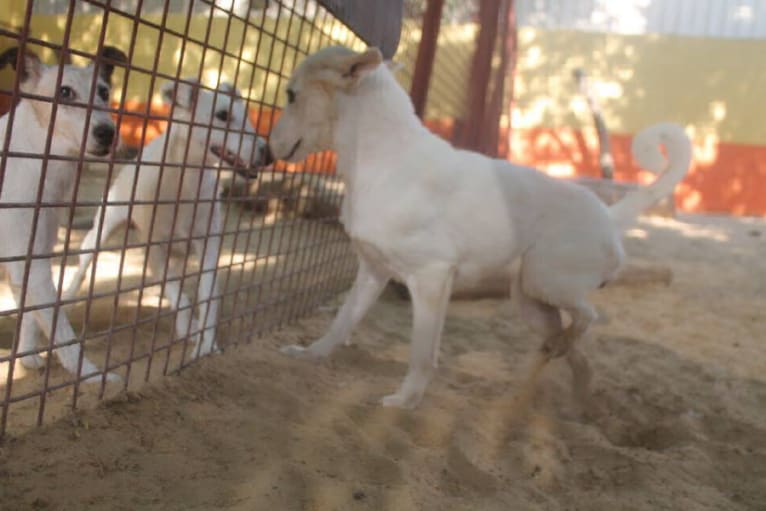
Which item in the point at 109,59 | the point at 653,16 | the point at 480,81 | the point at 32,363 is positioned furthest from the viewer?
the point at 653,16

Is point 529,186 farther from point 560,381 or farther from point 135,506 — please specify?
point 135,506

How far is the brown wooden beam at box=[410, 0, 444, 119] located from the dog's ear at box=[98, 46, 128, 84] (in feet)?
6.90

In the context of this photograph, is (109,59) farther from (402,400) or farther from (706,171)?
(706,171)

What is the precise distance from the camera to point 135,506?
1.76 metres

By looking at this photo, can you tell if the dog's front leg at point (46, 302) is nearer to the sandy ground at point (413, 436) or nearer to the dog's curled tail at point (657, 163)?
the sandy ground at point (413, 436)

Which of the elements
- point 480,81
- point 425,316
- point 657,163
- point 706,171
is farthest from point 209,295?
point 706,171

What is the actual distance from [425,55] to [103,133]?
2.59 metres

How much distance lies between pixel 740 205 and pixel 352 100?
43.2ft

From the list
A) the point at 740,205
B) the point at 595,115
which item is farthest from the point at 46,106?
the point at 740,205

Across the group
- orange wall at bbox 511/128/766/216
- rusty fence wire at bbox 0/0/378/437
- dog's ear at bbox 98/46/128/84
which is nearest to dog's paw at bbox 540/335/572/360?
rusty fence wire at bbox 0/0/378/437

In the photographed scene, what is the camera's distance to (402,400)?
2.80 metres

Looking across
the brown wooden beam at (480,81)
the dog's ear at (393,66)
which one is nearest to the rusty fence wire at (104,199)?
the dog's ear at (393,66)

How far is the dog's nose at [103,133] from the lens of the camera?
2521 mm

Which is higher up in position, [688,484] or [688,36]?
[688,36]
